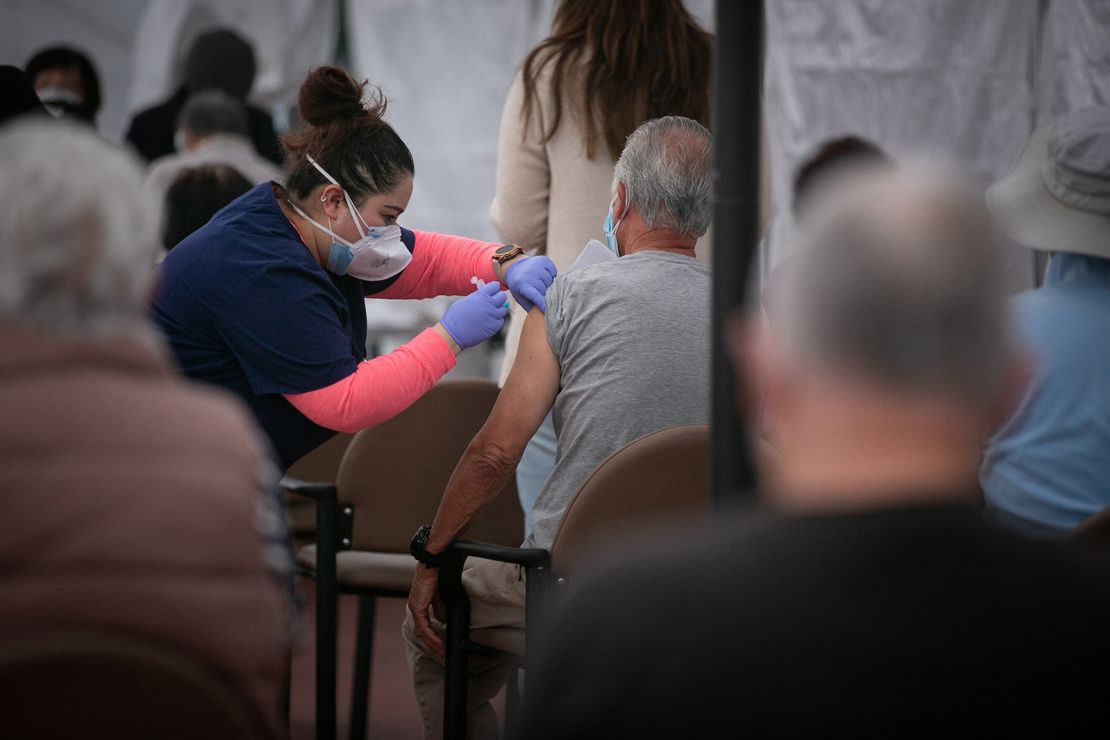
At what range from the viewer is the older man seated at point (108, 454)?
1.15m

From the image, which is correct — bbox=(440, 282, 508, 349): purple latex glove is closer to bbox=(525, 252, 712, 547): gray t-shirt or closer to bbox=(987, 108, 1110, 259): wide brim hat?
bbox=(525, 252, 712, 547): gray t-shirt

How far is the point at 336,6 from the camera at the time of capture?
5113 mm

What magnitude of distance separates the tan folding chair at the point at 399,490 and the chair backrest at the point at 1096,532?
5.05 feet

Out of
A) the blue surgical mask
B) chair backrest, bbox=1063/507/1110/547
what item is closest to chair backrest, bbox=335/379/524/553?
the blue surgical mask

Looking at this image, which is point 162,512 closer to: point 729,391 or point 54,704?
point 54,704

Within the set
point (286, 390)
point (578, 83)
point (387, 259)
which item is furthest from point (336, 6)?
point (286, 390)

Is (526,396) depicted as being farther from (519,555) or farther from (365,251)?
(365,251)

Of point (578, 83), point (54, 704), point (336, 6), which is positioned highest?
point (336, 6)

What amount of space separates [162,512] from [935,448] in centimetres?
61

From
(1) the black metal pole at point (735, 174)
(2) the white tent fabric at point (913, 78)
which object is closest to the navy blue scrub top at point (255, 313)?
(1) the black metal pole at point (735, 174)

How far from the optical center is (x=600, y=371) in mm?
2312

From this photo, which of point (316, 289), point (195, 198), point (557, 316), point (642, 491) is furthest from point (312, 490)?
point (642, 491)

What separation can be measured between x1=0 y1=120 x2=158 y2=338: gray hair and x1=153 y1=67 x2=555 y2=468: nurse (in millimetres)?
1019

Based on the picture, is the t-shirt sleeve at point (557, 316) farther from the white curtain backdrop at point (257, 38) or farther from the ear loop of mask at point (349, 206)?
the white curtain backdrop at point (257, 38)
